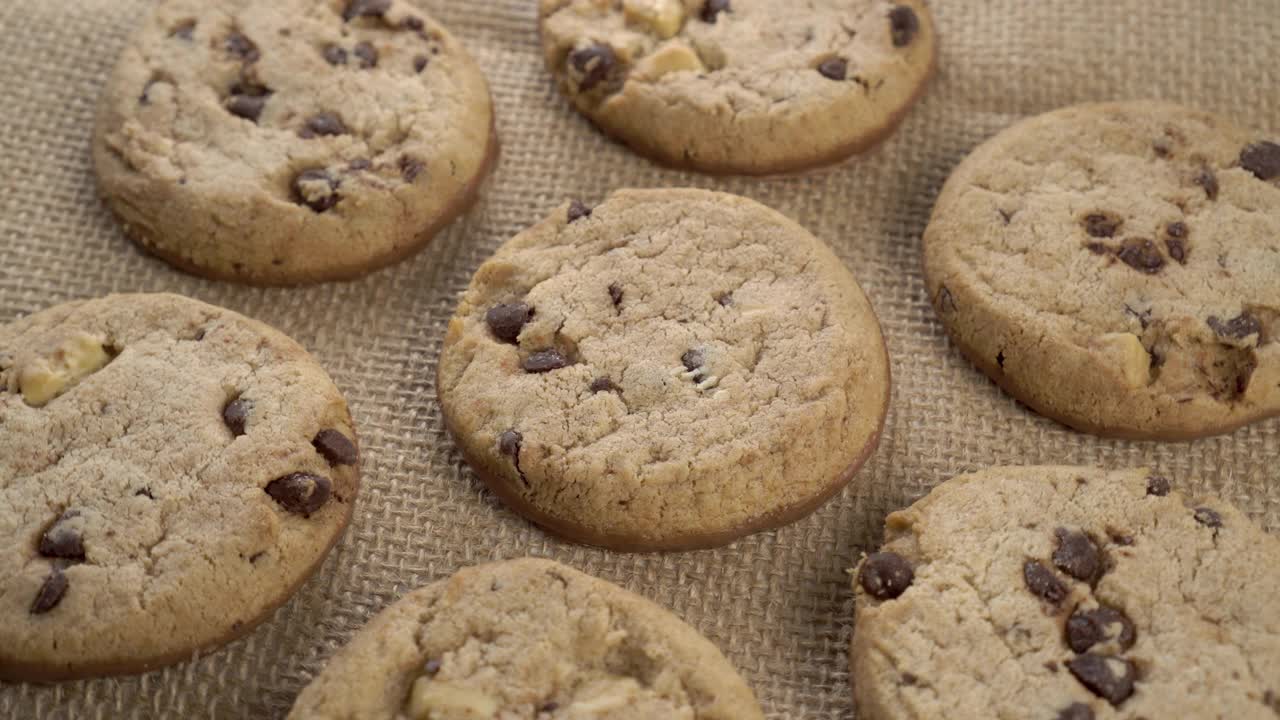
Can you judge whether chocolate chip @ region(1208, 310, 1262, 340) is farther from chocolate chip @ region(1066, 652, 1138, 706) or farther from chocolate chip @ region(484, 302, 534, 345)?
chocolate chip @ region(484, 302, 534, 345)

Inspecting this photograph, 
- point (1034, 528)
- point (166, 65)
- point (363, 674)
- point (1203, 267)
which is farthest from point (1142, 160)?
point (166, 65)

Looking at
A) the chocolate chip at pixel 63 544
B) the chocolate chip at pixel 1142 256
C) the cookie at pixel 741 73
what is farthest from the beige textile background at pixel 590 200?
the chocolate chip at pixel 1142 256

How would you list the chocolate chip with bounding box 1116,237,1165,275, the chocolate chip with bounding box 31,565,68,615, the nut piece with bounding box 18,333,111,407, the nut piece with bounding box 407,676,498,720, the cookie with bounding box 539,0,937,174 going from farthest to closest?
the cookie with bounding box 539,0,937,174 < the chocolate chip with bounding box 1116,237,1165,275 < the nut piece with bounding box 18,333,111,407 < the chocolate chip with bounding box 31,565,68,615 < the nut piece with bounding box 407,676,498,720

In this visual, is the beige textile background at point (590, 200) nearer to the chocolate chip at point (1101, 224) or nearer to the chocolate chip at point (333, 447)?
the chocolate chip at point (333, 447)

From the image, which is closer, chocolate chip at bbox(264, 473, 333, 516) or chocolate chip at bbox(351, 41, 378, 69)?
chocolate chip at bbox(264, 473, 333, 516)

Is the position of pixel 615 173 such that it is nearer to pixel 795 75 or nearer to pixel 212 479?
pixel 795 75

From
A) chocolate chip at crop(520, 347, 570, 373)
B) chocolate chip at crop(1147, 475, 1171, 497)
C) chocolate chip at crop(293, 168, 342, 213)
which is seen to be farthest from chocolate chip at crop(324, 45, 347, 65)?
chocolate chip at crop(1147, 475, 1171, 497)

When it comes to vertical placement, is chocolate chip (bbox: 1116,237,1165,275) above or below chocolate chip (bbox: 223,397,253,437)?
above
